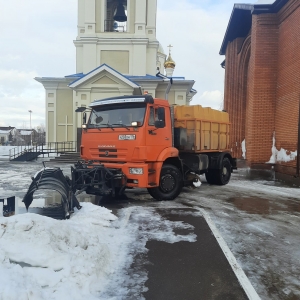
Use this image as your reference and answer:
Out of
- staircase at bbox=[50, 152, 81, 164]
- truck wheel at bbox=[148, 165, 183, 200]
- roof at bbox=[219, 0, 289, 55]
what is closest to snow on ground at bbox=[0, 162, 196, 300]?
truck wheel at bbox=[148, 165, 183, 200]

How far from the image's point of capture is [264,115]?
575 inches

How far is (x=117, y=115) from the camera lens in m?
8.26

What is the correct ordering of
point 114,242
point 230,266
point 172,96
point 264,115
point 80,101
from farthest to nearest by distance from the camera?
point 172,96
point 80,101
point 264,115
point 114,242
point 230,266

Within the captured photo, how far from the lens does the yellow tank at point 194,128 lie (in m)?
9.57

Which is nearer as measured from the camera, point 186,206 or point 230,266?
point 230,266

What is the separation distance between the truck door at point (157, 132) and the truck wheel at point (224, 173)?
12.3ft

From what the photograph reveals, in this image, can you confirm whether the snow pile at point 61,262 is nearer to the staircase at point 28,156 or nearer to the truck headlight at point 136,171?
→ the truck headlight at point 136,171

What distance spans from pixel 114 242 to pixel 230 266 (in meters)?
1.84

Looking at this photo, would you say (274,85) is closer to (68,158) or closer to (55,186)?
(55,186)

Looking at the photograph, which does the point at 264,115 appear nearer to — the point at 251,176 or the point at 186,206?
the point at 251,176

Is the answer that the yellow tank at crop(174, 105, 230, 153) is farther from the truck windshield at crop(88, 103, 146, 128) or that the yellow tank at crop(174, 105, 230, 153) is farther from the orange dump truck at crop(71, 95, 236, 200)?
the truck windshield at crop(88, 103, 146, 128)

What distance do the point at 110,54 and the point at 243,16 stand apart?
11836 mm

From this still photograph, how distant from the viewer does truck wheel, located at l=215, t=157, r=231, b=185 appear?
11.6m

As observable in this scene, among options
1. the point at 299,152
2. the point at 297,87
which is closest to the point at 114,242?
the point at 299,152
